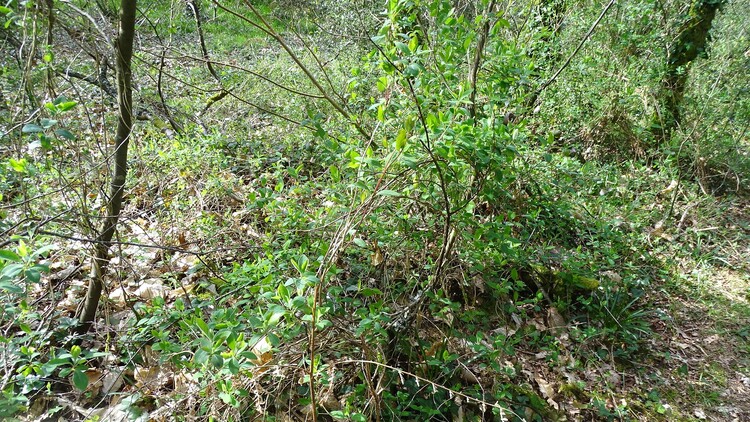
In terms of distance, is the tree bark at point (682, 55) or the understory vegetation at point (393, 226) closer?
the understory vegetation at point (393, 226)

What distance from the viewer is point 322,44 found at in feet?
22.8

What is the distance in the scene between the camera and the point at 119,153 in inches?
98.6

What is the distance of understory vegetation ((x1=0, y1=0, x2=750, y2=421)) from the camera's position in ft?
6.63

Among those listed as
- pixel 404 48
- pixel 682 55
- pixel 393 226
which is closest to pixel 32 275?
pixel 404 48

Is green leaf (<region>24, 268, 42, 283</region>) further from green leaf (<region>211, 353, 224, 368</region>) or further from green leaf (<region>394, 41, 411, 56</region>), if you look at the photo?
green leaf (<region>394, 41, 411, 56</region>)

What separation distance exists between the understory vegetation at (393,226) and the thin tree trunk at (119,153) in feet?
0.06

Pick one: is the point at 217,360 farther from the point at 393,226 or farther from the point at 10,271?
the point at 393,226

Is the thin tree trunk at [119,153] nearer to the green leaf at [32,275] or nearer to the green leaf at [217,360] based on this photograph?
the green leaf at [32,275]

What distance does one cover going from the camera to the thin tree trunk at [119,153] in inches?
89.7

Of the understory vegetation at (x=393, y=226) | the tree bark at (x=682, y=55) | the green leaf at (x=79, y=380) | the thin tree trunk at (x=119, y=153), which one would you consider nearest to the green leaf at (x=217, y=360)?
the understory vegetation at (x=393, y=226)

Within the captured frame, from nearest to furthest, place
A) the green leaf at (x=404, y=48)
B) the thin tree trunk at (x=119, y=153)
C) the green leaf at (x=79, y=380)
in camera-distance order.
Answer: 1. the green leaf at (x=79, y=380)
2. the green leaf at (x=404, y=48)
3. the thin tree trunk at (x=119, y=153)

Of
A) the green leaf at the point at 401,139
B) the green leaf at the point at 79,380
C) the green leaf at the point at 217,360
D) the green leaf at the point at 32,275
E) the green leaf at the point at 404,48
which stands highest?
the green leaf at the point at 404,48

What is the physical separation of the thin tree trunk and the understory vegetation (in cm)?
2

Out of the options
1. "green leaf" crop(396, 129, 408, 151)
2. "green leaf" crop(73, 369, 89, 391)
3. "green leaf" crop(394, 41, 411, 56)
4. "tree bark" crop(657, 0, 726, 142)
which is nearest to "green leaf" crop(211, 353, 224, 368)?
"green leaf" crop(73, 369, 89, 391)
